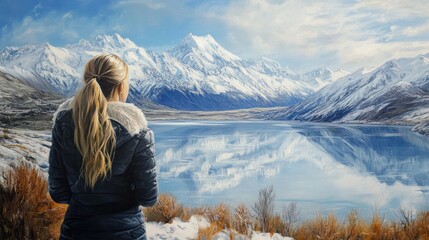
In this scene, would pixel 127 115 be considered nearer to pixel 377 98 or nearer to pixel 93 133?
pixel 93 133

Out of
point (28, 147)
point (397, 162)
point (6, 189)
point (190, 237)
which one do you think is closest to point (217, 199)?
point (28, 147)

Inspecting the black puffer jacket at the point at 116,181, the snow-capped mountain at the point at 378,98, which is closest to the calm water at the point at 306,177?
the black puffer jacket at the point at 116,181

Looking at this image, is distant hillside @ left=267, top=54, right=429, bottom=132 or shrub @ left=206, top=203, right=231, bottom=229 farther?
distant hillside @ left=267, top=54, right=429, bottom=132

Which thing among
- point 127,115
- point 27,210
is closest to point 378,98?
point 27,210

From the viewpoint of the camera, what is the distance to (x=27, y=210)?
337 centimetres

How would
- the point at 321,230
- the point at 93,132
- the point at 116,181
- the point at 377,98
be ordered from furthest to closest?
the point at 377,98 < the point at 321,230 < the point at 116,181 < the point at 93,132

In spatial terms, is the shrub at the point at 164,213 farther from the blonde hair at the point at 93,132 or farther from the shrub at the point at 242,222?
the blonde hair at the point at 93,132

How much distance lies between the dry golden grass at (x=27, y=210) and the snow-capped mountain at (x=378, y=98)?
2923 inches

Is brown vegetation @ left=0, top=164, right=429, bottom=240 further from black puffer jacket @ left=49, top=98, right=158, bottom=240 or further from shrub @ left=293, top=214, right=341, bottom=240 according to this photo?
black puffer jacket @ left=49, top=98, right=158, bottom=240

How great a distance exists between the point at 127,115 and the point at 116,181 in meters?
0.30

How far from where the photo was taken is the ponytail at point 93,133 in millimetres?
1716

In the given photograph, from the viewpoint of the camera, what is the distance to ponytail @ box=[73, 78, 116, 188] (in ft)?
5.63

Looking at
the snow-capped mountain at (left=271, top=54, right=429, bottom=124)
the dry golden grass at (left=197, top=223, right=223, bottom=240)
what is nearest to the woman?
the dry golden grass at (left=197, top=223, right=223, bottom=240)

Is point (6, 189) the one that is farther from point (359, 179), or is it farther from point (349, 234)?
point (359, 179)
